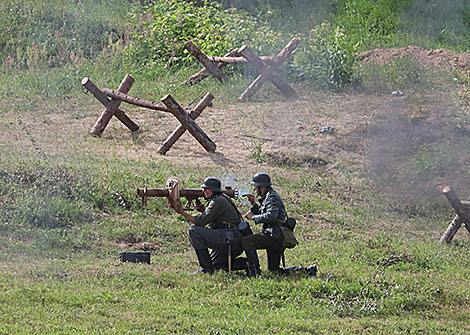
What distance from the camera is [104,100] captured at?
51.7 ft

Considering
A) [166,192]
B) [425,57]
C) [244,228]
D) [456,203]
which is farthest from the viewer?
[425,57]

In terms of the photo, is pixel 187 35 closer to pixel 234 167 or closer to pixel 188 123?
pixel 188 123

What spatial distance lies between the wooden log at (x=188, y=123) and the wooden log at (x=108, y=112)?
1675mm

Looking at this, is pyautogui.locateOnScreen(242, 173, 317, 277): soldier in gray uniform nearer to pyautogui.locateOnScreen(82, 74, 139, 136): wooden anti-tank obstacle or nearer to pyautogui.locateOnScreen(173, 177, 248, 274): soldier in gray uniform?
pyautogui.locateOnScreen(173, 177, 248, 274): soldier in gray uniform

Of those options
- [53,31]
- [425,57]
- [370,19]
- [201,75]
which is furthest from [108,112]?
[370,19]

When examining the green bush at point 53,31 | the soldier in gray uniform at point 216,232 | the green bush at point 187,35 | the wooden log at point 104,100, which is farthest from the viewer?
the green bush at point 187,35

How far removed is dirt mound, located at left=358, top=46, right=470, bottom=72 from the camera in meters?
21.1

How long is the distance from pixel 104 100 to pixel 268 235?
830 centimetres

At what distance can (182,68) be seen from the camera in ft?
67.7

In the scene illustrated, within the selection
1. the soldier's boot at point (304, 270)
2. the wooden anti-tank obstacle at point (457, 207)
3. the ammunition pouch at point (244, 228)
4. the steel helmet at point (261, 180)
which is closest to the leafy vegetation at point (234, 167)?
the soldier's boot at point (304, 270)

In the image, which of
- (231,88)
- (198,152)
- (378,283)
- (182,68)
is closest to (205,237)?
(378,283)

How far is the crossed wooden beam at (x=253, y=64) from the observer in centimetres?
1859

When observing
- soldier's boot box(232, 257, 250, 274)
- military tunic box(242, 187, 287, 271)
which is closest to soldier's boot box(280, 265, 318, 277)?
military tunic box(242, 187, 287, 271)

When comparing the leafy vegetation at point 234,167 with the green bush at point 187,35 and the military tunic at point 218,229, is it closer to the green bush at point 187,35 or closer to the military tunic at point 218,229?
the green bush at point 187,35
